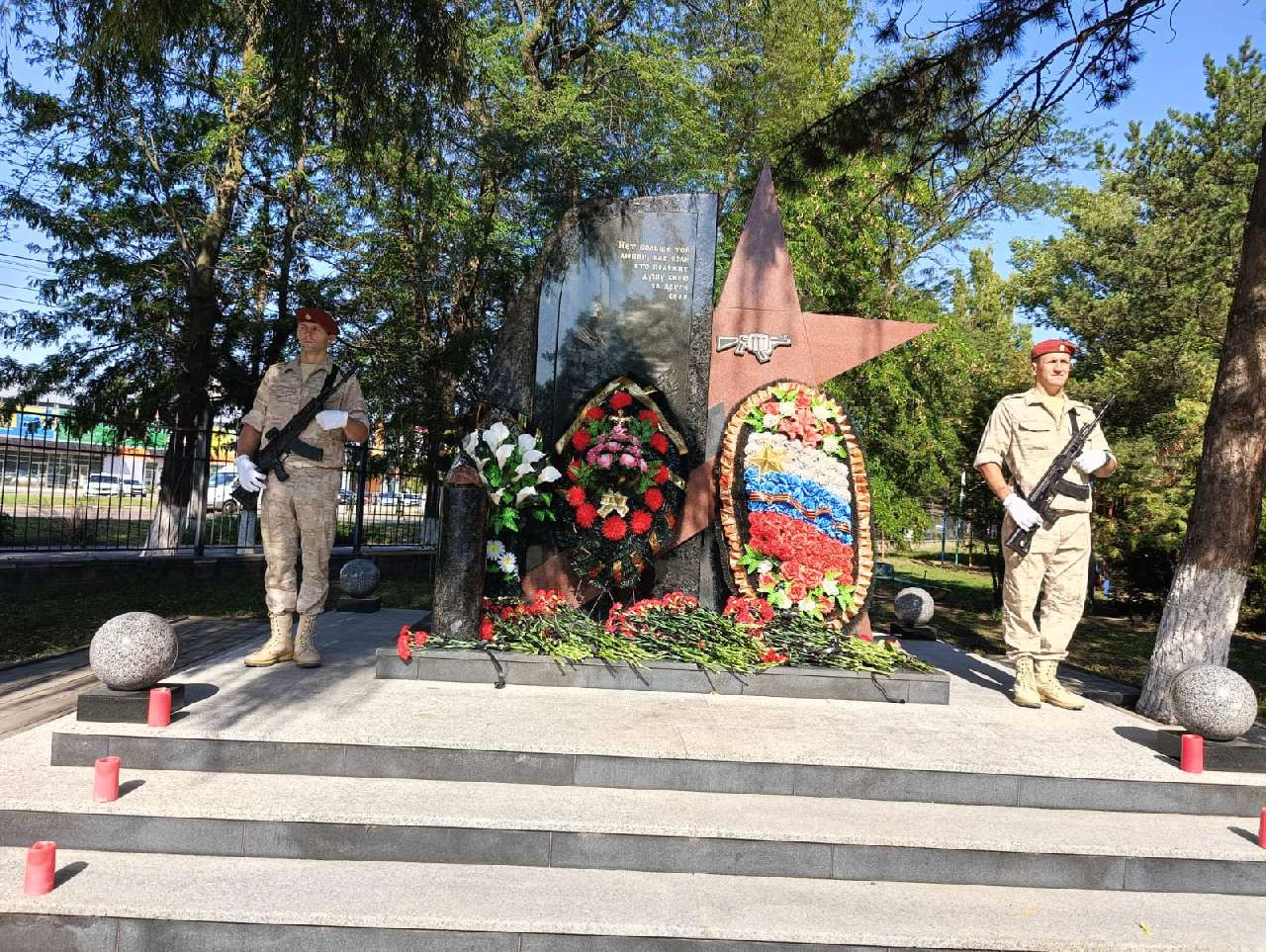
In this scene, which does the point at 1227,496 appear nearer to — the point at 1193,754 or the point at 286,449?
the point at 1193,754

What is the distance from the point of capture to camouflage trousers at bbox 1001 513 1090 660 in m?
5.25

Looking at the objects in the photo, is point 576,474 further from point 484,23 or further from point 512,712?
point 484,23

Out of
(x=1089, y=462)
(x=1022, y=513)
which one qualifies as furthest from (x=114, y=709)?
(x=1089, y=462)

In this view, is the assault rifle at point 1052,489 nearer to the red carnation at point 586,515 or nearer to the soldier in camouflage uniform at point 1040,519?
the soldier in camouflage uniform at point 1040,519

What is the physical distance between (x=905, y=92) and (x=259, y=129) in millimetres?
9930

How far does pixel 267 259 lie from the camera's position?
14.3 metres

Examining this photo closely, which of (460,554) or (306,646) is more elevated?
(460,554)

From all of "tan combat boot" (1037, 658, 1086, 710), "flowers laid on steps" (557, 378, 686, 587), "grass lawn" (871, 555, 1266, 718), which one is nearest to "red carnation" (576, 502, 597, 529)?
"flowers laid on steps" (557, 378, 686, 587)

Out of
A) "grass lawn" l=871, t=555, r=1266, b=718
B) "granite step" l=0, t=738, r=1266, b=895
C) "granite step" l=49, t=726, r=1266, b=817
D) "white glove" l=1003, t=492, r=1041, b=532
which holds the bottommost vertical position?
"grass lawn" l=871, t=555, r=1266, b=718

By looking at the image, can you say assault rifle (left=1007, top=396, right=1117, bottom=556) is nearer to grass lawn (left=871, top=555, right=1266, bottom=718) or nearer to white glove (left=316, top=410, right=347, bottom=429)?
grass lawn (left=871, top=555, right=1266, bottom=718)

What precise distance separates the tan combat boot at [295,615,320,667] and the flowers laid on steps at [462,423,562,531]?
4.21ft

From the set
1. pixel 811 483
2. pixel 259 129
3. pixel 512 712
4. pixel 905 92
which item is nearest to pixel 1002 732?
pixel 811 483

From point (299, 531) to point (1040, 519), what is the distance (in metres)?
4.46

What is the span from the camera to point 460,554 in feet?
17.6
